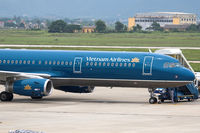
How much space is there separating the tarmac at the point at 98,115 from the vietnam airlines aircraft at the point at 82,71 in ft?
3.85

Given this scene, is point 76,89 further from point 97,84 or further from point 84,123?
point 84,123

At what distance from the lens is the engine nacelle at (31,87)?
3975cm

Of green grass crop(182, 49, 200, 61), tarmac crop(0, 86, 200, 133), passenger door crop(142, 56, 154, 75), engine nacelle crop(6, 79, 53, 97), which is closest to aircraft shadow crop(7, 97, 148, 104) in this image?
tarmac crop(0, 86, 200, 133)

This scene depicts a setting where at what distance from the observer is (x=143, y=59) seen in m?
40.1

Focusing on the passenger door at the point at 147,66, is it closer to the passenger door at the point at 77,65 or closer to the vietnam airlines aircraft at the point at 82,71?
the vietnam airlines aircraft at the point at 82,71

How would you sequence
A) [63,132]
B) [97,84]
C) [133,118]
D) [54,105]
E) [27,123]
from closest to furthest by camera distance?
1. [63,132]
2. [27,123]
3. [133,118]
4. [54,105]
5. [97,84]

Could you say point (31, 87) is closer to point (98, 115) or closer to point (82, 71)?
point (82, 71)

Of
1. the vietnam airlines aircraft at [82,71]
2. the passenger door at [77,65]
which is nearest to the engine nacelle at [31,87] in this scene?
the vietnam airlines aircraft at [82,71]

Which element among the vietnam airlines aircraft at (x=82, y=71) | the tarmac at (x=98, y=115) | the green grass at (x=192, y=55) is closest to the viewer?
the tarmac at (x=98, y=115)

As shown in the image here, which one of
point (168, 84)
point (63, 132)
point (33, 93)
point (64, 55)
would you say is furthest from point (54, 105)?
point (63, 132)

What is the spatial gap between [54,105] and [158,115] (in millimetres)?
8257

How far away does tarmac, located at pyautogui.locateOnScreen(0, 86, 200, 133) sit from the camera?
1121 inches

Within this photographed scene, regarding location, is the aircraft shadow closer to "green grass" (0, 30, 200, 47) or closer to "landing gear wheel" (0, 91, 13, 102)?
"landing gear wheel" (0, 91, 13, 102)

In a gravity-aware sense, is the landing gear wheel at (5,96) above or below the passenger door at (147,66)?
below
